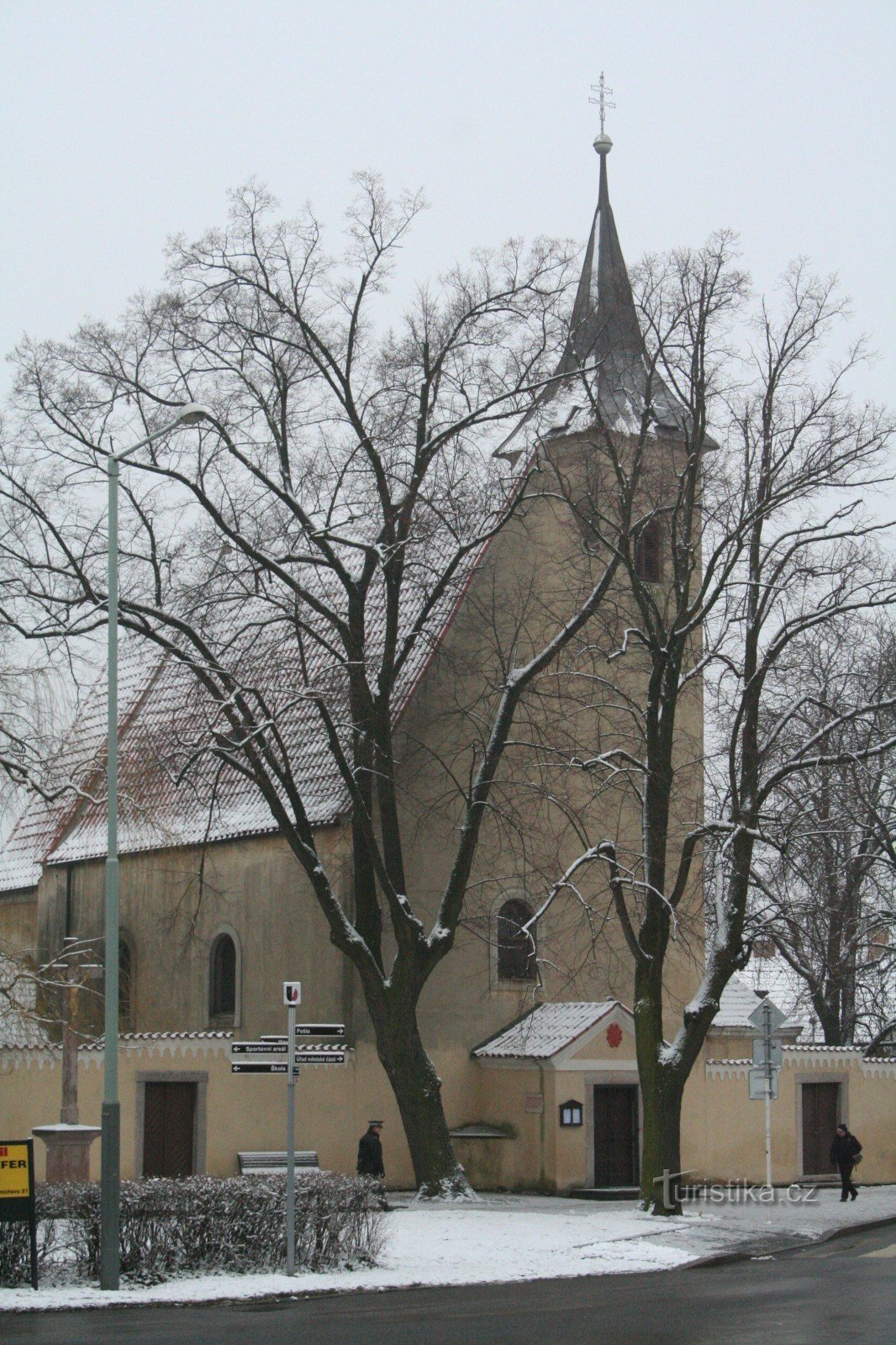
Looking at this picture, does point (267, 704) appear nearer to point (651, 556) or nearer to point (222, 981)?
point (222, 981)

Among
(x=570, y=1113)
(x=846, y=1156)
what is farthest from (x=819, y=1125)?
(x=570, y=1113)

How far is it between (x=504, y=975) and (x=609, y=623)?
29.3 feet

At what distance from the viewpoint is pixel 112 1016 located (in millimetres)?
17859

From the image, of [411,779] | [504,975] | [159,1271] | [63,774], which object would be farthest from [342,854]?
[159,1271]

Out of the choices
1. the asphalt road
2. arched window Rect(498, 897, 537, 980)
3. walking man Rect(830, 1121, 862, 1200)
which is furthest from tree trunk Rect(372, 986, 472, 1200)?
walking man Rect(830, 1121, 862, 1200)

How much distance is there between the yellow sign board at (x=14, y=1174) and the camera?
53.8 ft

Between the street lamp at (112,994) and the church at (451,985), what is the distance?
27.8ft

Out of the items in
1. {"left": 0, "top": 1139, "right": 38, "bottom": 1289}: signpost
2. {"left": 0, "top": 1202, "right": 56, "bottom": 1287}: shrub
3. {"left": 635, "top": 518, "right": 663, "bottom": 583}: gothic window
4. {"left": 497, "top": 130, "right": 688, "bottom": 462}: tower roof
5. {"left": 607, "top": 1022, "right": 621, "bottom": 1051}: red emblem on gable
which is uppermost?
{"left": 497, "top": 130, "right": 688, "bottom": 462}: tower roof

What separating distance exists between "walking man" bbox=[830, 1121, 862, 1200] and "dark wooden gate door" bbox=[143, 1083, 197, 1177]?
1114cm

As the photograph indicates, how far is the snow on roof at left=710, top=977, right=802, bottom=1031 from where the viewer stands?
34.8m

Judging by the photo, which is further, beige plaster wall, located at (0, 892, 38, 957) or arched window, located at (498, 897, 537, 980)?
beige plaster wall, located at (0, 892, 38, 957)

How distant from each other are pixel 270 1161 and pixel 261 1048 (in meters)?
10.7

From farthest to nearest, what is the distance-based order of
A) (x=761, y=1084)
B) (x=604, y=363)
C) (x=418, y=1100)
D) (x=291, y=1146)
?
(x=604, y=363)
(x=418, y=1100)
(x=761, y=1084)
(x=291, y=1146)

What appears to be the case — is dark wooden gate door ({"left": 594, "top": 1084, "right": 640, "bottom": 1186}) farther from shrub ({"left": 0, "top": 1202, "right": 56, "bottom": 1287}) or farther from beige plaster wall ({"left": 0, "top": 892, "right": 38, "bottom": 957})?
shrub ({"left": 0, "top": 1202, "right": 56, "bottom": 1287})
